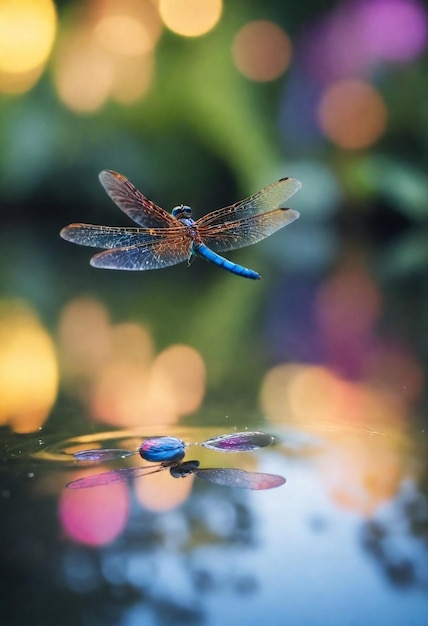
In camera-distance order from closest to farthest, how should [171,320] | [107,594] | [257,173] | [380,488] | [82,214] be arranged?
1. [107,594]
2. [380,488]
3. [171,320]
4. [257,173]
5. [82,214]

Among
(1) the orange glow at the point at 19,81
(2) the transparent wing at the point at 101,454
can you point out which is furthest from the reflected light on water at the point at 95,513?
(1) the orange glow at the point at 19,81

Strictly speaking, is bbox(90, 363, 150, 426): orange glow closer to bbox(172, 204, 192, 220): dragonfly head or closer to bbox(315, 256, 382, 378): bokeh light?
bbox(172, 204, 192, 220): dragonfly head

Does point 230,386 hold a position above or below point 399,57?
below

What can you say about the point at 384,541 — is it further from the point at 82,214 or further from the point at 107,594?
the point at 82,214

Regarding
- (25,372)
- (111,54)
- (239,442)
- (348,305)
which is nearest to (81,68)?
(111,54)

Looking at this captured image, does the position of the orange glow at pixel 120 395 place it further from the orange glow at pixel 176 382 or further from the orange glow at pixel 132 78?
the orange glow at pixel 132 78

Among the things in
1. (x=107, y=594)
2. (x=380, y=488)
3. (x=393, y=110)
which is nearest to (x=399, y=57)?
(x=393, y=110)

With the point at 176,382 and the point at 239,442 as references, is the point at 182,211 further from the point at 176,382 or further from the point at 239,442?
the point at 239,442
